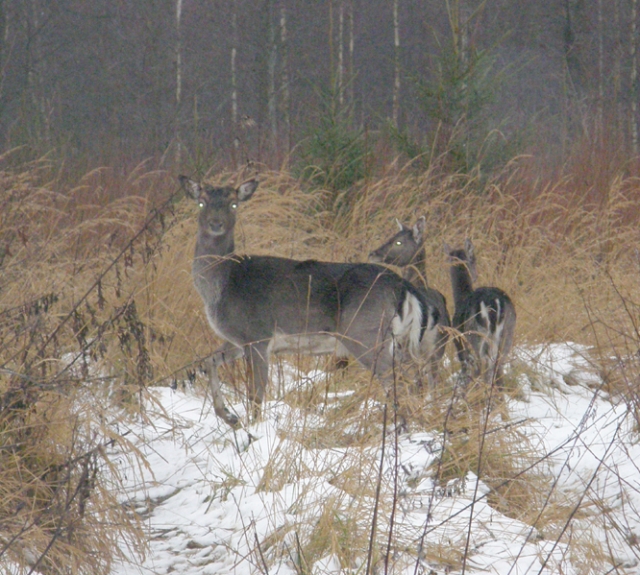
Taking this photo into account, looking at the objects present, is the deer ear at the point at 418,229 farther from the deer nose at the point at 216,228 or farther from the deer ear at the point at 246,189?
the deer nose at the point at 216,228

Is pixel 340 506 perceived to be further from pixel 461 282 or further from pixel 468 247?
pixel 468 247

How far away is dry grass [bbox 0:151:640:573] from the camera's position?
3500 mm

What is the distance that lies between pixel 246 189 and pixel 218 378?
4.43ft

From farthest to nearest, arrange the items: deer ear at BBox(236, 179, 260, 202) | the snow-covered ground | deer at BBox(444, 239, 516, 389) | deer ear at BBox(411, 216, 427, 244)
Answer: deer ear at BBox(411, 216, 427, 244) → deer ear at BBox(236, 179, 260, 202) → deer at BBox(444, 239, 516, 389) → the snow-covered ground

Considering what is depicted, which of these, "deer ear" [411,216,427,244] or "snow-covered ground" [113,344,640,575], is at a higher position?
"deer ear" [411,216,427,244]

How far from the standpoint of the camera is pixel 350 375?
6.00 metres

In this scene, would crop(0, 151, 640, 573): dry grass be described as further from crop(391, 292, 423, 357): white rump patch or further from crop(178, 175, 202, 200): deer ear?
crop(391, 292, 423, 357): white rump patch

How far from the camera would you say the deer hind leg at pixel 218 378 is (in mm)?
5184

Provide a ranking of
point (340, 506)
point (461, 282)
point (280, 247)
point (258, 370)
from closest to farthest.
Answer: point (340, 506)
point (258, 370)
point (461, 282)
point (280, 247)

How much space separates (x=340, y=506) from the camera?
3625 millimetres

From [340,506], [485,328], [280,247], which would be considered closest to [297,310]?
[485,328]

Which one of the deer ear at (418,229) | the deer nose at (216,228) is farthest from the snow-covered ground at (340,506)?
the deer ear at (418,229)

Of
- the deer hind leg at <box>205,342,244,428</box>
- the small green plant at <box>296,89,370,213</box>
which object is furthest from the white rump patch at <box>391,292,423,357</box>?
the small green plant at <box>296,89,370,213</box>

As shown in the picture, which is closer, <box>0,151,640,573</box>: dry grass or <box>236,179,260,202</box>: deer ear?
<box>0,151,640,573</box>: dry grass
